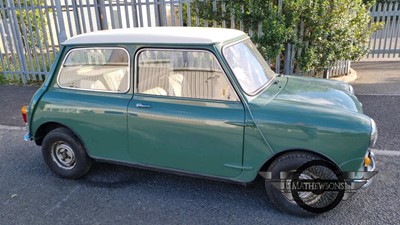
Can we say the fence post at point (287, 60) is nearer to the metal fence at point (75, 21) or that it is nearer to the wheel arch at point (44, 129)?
the metal fence at point (75, 21)

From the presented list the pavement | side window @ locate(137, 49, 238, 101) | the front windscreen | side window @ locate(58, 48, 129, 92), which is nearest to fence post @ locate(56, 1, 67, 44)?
the pavement

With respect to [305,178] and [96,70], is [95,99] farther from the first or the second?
[305,178]

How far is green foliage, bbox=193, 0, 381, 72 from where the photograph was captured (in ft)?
19.5

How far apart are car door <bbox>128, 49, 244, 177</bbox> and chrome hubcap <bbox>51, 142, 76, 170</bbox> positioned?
0.88 metres

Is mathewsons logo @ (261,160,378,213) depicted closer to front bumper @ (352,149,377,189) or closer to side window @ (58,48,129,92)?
front bumper @ (352,149,377,189)

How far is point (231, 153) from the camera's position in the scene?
2984 millimetres

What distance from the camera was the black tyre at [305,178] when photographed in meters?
2.82

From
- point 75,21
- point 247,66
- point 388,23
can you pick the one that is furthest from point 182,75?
point 388,23

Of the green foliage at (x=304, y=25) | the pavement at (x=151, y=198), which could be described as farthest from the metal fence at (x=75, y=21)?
the pavement at (x=151, y=198)

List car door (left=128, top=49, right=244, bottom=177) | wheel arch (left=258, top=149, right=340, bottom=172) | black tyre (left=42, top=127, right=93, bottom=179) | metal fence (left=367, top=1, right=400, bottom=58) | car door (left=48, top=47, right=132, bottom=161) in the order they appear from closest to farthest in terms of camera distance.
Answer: wheel arch (left=258, top=149, right=340, bottom=172) < car door (left=128, top=49, right=244, bottom=177) < car door (left=48, top=47, right=132, bottom=161) < black tyre (left=42, top=127, right=93, bottom=179) < metal fence (left=367, top=1, right=400, bottom=58)

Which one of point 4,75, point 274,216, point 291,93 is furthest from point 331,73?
point 4,75

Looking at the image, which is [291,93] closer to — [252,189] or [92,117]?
[252,189]

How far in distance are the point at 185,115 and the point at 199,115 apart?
14 centimetres

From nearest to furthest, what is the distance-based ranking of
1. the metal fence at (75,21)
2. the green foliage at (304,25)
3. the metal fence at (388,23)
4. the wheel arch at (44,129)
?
the wheel arch at (44,129)
the green foliage at (304,25)
the metal fence at (75,21)
the metal fence at (388,23)
